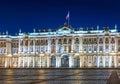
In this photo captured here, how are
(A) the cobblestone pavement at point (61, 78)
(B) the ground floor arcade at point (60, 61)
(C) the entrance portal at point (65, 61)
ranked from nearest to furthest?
(A) the cobblestone pavement at point (61, 78) → (B) the ground floor arcade at point (60, 61) → (C) the entrance portal at point (65, 61)

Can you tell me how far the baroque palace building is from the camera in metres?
121

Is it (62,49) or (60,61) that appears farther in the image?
(60,61)

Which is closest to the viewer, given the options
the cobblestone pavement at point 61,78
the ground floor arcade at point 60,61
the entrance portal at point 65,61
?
the cobblestone pavement at point 61,78

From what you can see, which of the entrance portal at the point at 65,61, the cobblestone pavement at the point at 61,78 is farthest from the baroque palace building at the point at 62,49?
the cobblestone pavement at the point at 61,78

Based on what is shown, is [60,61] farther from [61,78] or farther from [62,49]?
[61,78]

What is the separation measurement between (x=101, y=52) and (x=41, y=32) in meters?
21.0

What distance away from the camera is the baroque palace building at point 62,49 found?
397 feet

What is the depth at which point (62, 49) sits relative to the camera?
409ft

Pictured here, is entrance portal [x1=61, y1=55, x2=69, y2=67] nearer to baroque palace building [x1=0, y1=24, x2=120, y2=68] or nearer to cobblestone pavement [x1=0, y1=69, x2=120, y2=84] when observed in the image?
baroque palace building [x1=0, y1=24, x2=120, y2=68]

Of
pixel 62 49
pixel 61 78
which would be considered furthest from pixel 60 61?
pixel 61 78

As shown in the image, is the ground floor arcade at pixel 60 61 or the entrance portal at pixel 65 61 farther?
the entrance portal at pixel 65 61

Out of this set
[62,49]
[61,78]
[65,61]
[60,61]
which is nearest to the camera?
[61,78]

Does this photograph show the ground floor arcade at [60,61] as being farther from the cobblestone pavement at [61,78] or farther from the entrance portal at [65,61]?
the cobblestone pavement at [61,78]

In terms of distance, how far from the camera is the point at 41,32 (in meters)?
129
